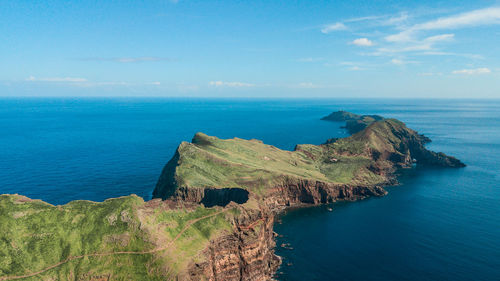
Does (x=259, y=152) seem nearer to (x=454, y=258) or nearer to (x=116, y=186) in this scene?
(x=116, y=186)

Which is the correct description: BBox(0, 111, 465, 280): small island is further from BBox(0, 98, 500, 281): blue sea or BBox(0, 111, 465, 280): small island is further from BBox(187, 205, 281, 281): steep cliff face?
BBox(0, 98, 500, 281): blue sea

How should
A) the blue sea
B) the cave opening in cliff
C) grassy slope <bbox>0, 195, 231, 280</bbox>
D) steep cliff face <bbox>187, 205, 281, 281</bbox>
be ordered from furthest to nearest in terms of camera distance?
the cave opening in cliff < the blue sea < steep cliff face <bbox>187, 205, 281, 281</bbox> < grassy slope <bbox>0, 195, 231, 280</bbox>

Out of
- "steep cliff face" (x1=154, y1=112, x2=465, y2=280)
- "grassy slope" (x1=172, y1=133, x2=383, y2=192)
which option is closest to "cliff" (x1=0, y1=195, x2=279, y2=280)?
"steep cliff face" (x1=154, y1=112, x2=465, y2=280)

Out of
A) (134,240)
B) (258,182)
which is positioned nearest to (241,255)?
(134,240)

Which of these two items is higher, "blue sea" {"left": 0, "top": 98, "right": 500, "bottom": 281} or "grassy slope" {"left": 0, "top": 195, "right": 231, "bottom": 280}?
"grassy slope" {"left": 0, "top": 195, "right": 231, "bottom": 280}

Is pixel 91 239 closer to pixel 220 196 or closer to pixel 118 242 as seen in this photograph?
pixel 118 242

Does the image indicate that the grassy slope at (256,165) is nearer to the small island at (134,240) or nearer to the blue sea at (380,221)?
the blue sea at (380,221)
